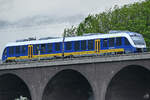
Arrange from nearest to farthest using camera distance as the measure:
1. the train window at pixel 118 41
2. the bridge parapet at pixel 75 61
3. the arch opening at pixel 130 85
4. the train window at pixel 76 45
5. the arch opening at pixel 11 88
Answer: the bridge parapet at pixel 75 61 < the arch opening at pixel 130 85 < the train window at pixel 118 41 < the train window at pixel 76 45 < the arch opening at pixel 11 88

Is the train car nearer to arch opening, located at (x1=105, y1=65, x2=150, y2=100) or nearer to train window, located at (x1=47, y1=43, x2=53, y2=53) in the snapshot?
train window, located at (x1=47, y1=43, x2=53, y2=53)

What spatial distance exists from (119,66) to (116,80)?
3612 millimetres

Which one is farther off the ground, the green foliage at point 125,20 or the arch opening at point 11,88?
the green foliage at point 125,20

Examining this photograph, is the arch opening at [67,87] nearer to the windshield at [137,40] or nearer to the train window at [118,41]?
the train window at [118,41]

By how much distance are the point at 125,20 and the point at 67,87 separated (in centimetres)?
2751

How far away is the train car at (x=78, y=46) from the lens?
67500mm

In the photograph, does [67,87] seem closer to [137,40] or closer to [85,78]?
[85,78]

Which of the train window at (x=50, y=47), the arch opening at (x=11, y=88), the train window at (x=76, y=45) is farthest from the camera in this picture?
the arch opening at (x=11, y=88)

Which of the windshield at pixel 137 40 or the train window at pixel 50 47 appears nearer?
the windshield at pixel 137 40

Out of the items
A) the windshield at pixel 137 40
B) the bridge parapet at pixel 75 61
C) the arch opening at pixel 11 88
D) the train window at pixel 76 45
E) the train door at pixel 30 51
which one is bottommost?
the arch opening at pixel 11 88

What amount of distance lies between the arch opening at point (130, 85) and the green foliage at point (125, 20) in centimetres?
2094

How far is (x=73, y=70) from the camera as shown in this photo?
70.6 m

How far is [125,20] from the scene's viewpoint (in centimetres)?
9712

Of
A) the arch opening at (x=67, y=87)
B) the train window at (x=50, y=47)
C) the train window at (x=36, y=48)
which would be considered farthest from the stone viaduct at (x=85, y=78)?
the train window at (x=36, y=48)
